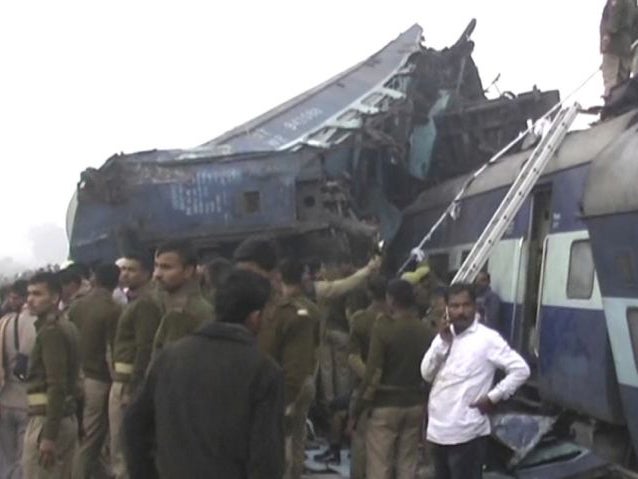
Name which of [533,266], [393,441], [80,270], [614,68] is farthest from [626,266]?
[80,270]

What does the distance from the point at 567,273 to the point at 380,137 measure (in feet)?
20.1

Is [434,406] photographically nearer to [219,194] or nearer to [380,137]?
[219,194]

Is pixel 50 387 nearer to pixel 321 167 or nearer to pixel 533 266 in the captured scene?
pixel 533 266

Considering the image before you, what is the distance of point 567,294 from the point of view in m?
7.97

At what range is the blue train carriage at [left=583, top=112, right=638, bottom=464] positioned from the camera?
20.7 feet

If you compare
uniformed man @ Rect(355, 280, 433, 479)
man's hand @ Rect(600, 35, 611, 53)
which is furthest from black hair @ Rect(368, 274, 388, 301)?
man's hand @ Rect(600, 35, 611, 53)

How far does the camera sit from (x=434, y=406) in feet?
20.1

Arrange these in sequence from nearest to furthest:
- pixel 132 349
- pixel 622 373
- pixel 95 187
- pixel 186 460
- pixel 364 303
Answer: pixel 186 460, pixel 622 373, pixel 132 349, pixel 364 303, pixel 95 187

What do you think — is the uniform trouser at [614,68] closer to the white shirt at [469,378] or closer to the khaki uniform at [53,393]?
the white shirt at [469,378]

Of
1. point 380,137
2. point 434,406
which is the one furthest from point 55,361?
point 380,137

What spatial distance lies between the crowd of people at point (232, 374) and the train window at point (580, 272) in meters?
1.07

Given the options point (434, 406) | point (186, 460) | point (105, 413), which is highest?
point (186, 460)

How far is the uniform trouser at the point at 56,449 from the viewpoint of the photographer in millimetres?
6734

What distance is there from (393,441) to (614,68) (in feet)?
17.1
